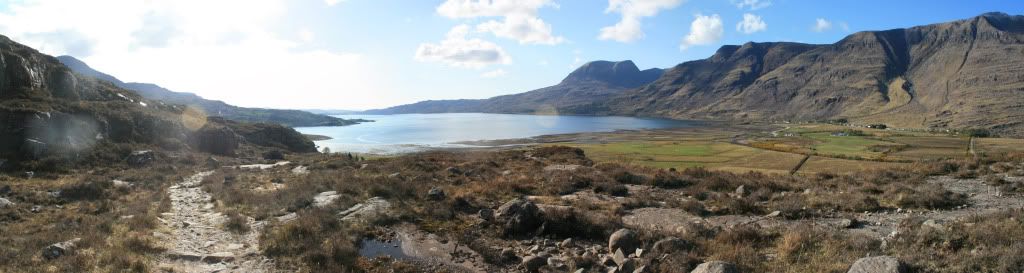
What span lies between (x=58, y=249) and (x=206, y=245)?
11.6 feet

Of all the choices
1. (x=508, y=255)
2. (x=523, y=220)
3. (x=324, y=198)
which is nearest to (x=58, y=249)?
(x=324, y=198)

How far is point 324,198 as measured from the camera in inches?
885

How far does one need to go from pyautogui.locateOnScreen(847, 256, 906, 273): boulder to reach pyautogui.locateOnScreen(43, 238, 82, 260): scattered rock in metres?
19.1

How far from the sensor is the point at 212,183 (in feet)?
101

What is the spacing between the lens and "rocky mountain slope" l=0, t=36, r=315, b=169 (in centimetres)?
3453

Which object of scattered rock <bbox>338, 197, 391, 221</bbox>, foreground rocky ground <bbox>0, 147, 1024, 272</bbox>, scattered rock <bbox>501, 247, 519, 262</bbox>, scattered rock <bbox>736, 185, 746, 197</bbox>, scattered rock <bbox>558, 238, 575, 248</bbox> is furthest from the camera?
scattered rock <bbox>736, 185, 746, 197</bbox>

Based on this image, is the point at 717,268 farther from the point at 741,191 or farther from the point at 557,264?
the point at 741,191

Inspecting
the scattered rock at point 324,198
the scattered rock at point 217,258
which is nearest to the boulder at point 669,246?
the scattered rock at point 217,258

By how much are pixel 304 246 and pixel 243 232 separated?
478cm

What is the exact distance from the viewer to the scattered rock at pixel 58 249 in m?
12.8

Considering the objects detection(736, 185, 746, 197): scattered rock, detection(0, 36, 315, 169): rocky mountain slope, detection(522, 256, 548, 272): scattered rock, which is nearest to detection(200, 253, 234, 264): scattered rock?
detection(522, 256, 548, 272): scattered rock

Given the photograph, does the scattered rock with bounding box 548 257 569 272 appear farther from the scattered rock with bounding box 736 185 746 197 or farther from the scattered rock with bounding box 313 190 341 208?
the scattered rock with bounding box 736 185 746 197

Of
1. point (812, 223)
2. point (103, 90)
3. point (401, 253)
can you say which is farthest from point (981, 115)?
point (103, 90)

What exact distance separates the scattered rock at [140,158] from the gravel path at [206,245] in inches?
811
